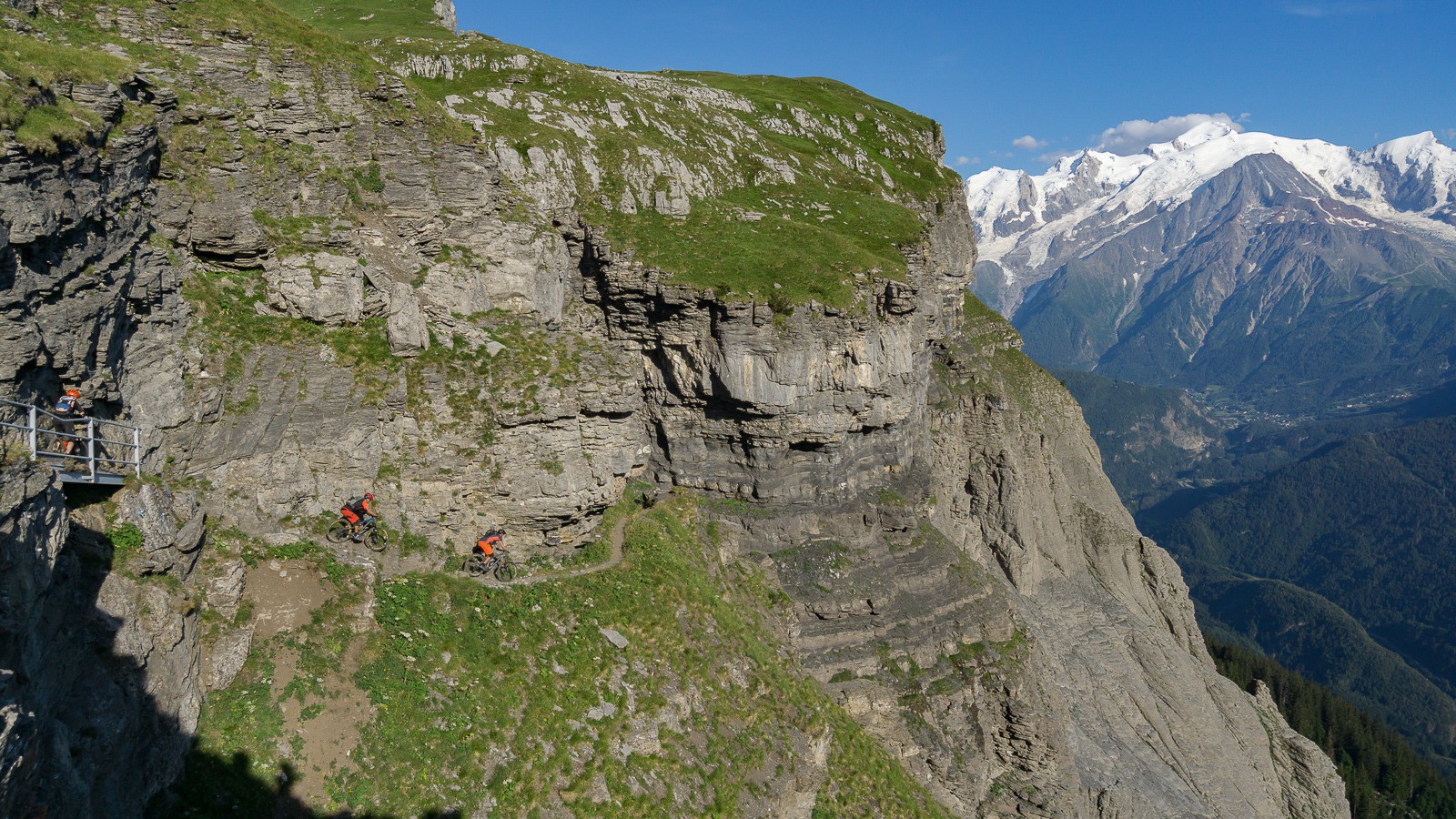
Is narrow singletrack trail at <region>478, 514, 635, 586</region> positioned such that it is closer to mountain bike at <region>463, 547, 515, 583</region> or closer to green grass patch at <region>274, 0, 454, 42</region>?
mountain bike at <region>463, 547, 515, 583</region>

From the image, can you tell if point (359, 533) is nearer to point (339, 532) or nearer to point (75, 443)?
point (339, 532)

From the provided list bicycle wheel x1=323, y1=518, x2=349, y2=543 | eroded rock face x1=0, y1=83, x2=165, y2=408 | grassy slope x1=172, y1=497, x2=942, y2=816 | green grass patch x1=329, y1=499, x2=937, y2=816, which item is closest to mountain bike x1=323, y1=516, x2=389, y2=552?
bicycle wheel x1=323, y1=518, x2=349, y2=543

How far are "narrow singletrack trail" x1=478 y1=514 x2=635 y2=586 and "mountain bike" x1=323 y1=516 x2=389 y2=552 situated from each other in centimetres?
335

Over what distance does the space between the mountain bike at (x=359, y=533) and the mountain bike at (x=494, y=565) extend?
279 cm

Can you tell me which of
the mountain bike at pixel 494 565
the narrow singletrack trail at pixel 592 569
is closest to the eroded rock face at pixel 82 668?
the mountain bike at pixel 494 565

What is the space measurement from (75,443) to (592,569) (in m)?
14.8

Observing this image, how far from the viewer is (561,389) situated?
24.9m

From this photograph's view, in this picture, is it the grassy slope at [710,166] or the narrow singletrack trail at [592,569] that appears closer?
the narrow singletrack trail at [592,569]

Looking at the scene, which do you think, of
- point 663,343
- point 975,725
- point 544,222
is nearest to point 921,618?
point 975,725

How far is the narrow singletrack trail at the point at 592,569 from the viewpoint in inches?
913

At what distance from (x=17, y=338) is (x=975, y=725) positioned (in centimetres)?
4064

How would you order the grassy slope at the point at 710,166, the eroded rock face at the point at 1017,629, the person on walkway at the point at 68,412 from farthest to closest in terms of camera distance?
the eroded rock face at the point at 1017,629 < the grassy slope at the point at 710,166 < the person on walkway at the point at 68,412

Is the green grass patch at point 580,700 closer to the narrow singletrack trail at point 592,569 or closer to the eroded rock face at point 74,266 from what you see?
the narrow singletrack trail at point 592,569

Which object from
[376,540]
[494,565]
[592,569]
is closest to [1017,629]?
[592,569]
